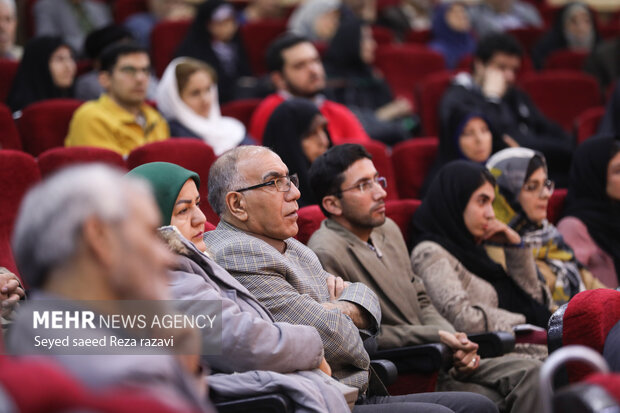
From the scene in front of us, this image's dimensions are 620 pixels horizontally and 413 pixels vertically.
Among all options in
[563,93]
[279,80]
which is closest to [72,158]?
[279,80]

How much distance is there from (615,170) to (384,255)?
125cm

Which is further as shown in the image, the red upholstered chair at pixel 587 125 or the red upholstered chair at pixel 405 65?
the red upholstered chair at pixel 405 65

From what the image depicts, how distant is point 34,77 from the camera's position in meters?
4.00

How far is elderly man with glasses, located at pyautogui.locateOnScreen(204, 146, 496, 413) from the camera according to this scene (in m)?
2.11

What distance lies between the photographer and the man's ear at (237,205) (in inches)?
89.4

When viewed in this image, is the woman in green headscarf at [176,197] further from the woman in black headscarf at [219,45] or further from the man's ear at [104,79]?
the woman in black headscarf at [219,45]

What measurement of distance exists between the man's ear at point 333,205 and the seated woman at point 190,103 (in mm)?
1245

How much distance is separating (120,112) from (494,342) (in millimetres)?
1933

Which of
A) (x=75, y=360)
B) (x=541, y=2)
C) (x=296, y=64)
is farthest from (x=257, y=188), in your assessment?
(x=541, y=2)

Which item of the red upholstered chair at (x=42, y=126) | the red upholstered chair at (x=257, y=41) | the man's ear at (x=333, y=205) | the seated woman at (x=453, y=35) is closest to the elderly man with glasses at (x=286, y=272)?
the man's ear at (x=333, y=205)

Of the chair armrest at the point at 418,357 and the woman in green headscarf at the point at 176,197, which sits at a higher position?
the woman in green headscarf at the point at 176,197

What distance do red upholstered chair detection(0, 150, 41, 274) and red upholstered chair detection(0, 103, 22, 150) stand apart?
797 millimetres

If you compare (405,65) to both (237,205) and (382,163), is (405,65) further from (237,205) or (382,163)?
(237,205)

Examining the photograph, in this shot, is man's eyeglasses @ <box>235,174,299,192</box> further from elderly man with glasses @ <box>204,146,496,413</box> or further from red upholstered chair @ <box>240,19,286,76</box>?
red upholstered chair @ <box>240,19,286,76</box>
